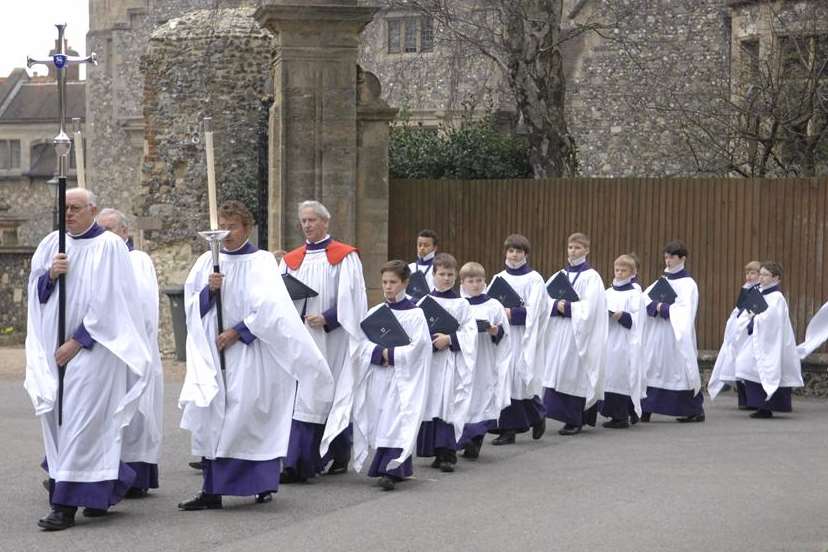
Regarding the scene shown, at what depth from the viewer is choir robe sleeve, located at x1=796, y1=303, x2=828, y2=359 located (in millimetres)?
17703

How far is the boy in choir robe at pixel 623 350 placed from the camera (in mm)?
15820

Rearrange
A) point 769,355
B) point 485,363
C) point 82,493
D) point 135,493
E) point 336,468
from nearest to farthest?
1. point 82,493
2. point 135,493
3. point 336,468
4. point 485,363
5. point 769,355

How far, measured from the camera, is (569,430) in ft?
49.3

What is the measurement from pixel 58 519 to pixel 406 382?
303 cm

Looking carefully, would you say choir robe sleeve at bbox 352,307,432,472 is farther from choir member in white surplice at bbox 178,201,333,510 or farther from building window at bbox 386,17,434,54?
building window at bbox 386,17,434,54

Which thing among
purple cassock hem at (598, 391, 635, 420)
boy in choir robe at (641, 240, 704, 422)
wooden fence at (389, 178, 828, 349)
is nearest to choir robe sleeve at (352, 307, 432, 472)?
purple cassock hem at (598, 391, 635, 420)

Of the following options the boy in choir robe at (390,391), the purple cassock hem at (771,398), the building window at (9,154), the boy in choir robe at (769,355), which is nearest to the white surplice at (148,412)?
the boy in choir robe at (390,391)

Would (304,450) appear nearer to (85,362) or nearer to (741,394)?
(85,362)

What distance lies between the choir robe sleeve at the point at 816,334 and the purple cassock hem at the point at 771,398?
0.55 m

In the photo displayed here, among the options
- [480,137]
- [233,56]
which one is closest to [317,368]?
[480,137]

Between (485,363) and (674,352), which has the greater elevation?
(485,363)

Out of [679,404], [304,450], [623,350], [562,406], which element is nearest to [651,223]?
[679,404]

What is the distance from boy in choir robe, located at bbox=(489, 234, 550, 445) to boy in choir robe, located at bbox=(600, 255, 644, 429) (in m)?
1.44

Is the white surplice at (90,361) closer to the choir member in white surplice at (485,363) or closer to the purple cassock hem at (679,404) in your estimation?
the choir member in white surplice at (485,363)
